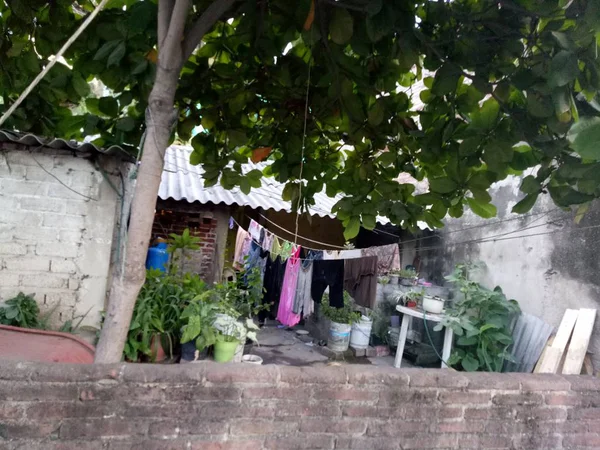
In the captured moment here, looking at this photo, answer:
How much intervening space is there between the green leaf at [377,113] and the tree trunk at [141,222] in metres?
1.45

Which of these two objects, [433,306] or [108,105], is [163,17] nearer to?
[108,105]

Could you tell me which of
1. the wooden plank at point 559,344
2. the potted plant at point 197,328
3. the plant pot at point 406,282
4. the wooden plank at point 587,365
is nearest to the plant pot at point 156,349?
the potted plant at point 197,328

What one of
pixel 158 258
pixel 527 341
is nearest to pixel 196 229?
pixel 158 258

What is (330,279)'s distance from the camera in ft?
20.0

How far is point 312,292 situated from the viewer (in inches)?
249

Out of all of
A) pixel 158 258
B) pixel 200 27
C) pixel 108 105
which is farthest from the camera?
pixel 158 258

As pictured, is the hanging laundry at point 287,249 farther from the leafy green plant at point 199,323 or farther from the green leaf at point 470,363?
the green leaf at point 470,363

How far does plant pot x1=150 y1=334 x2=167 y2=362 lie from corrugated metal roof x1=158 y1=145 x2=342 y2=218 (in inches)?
78.2

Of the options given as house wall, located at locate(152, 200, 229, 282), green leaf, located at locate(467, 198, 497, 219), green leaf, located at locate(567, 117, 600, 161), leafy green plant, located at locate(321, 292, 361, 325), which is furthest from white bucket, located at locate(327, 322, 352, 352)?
green leaf, located at locate(567, 117, 600, 161)

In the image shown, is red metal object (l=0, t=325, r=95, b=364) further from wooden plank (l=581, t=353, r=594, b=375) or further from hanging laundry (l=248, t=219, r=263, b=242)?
wooden plank (l=581, t=353, r=594, b=375)

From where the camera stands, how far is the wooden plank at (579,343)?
4.74 metres

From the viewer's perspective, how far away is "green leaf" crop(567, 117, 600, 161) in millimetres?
1369

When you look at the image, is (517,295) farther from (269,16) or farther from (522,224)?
(269,16)

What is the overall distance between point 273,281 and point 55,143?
4.12 metres
